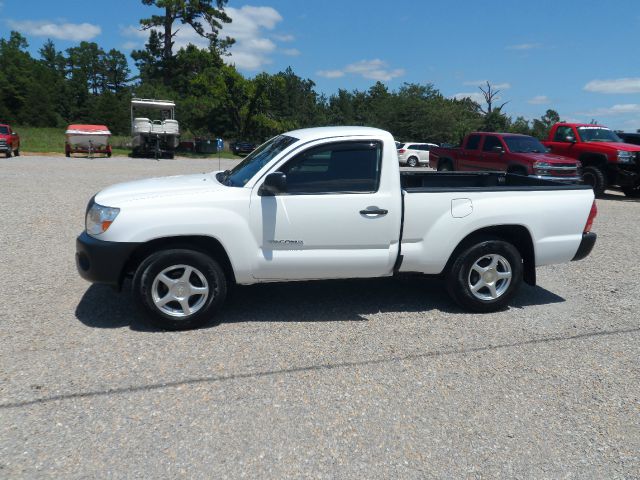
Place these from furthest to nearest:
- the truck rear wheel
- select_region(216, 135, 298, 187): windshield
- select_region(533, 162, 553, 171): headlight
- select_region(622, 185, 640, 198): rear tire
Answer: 1. select_region(622, 185, 640, 198): rear tire
2. the truck rear wheel
3. select_region(533, 162, 553, 171): headlight
4. select_region(216, 135, 298, 187): windshield

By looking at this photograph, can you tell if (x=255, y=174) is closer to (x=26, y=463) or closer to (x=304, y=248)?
(x=304, y=248)

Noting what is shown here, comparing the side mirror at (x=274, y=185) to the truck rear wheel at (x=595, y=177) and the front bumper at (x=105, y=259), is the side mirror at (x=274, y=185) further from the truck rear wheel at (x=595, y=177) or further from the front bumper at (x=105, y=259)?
the truck rear wheel at (x=595, y=177)

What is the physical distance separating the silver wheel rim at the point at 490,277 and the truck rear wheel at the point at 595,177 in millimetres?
11369

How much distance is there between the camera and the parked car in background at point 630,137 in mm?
17062

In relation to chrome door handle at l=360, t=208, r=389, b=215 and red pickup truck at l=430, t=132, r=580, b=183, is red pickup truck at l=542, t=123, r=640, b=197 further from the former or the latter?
chrome door handle at l=360, t=208, r=389, b=215

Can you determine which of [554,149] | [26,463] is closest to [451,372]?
[26,463]

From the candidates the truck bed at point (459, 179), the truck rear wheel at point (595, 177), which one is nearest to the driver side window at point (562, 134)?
the truck rear wheel at point (595, 177)

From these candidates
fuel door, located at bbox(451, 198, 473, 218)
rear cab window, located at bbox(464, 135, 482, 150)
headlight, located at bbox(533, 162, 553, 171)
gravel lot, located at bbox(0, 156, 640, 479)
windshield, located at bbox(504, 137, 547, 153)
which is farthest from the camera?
rear cab window, located at bbox(464, 135, 482, 150)

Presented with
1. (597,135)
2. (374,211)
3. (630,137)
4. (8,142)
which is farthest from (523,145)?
(8,142)

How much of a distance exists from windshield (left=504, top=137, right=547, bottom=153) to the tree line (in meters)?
32.5

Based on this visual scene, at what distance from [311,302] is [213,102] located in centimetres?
4119

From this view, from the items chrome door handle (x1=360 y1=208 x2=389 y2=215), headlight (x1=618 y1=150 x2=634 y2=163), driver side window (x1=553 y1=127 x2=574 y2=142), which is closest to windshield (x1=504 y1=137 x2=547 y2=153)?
driver side window (x1=553 y1=127 x2=574 y2=142)

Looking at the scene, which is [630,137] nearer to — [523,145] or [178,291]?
[523,145]

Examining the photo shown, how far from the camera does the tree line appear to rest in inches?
1800
